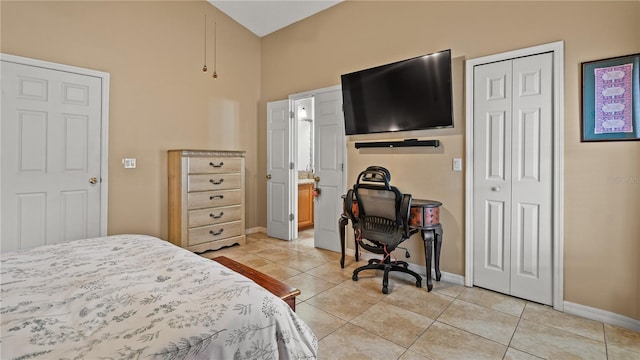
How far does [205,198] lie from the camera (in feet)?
13.0

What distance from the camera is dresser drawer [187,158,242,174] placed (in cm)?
386

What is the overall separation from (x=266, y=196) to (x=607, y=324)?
4.12 meters

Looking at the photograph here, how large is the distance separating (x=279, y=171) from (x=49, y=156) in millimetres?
2668

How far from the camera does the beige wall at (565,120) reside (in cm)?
225

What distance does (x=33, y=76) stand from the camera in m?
3.00

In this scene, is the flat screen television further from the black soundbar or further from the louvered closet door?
the louvered closet door

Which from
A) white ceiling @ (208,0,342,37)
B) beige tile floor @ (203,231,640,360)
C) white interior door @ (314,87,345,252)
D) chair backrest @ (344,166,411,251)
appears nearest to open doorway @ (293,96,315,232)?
white interior door @ (314,87,345,252)

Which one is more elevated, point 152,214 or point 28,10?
point 28,10

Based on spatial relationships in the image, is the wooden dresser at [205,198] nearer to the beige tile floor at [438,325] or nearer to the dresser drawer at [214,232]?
A: the dresser drawer at [214,232]

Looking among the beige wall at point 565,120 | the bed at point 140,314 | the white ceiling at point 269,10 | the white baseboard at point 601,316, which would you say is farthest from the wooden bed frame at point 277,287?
the white ceiling at point 269,10

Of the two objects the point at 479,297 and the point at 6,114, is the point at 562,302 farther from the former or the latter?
the point at 6,114

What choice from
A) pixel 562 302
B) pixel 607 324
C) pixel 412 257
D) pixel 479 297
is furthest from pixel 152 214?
pixel 607 324

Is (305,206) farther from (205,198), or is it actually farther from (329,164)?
(205,198)

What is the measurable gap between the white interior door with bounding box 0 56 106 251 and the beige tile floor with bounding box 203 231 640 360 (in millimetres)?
2313
